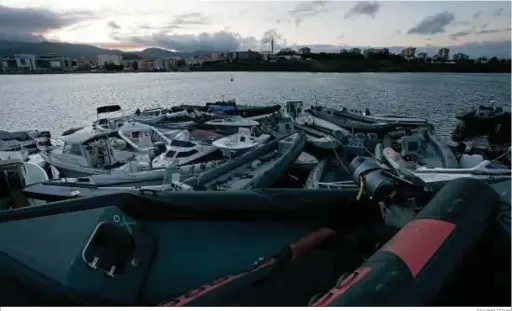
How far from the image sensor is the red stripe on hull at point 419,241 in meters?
1.91

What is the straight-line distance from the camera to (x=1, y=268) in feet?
8.48

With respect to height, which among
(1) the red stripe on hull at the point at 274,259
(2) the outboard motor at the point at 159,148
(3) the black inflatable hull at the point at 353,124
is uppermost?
(1) the red stripe on hull at the point at 274,259

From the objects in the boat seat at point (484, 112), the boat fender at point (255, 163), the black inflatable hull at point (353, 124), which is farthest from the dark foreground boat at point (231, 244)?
the boat seat at point (484, 112)

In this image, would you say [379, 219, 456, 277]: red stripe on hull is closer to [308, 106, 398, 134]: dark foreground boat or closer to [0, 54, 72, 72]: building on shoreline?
[0, 54, 72, 72]: building on shoreline

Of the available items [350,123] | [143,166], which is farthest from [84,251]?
[350,123]

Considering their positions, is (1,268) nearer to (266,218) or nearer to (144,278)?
(144,278)

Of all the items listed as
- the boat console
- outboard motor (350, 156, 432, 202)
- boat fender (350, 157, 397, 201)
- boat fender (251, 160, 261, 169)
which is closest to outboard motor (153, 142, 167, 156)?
boat fender (251, 160, 261, 169)

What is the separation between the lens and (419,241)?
6.58 ft

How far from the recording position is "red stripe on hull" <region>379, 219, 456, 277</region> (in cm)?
191

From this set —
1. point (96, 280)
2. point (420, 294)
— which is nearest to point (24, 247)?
point (96, 280)

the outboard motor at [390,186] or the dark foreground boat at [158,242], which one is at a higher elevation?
the outboard motor at [390,186]

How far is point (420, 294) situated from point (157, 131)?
54.5 feet

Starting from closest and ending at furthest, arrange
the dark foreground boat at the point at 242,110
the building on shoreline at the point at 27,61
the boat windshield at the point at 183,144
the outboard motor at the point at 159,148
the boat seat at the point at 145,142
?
the building on shoreline at the point at 27,61 < the boat windshield at the point at 183,144 < the outboard motor at the point at 159,148 < the boat seat at the point at 145,142 < the dark foreground boat at the point at 242,110

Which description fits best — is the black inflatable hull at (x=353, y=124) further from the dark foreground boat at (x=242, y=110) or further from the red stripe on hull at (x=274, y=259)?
the red stripe on hull at (x=274, y=259)
